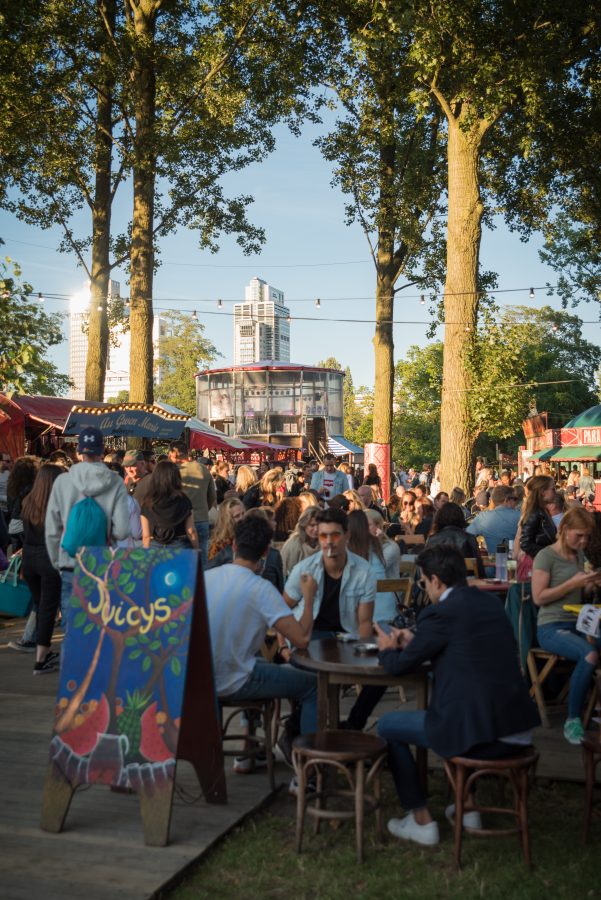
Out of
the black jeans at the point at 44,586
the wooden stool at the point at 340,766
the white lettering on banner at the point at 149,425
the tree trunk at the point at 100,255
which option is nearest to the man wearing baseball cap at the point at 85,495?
the black jeans at the point at 44,586

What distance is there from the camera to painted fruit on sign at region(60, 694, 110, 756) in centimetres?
438

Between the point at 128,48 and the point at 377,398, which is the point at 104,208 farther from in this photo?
the point at 377,398

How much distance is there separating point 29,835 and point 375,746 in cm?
169

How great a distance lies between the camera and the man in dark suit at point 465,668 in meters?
4.10

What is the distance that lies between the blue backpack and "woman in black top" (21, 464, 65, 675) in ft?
2.98

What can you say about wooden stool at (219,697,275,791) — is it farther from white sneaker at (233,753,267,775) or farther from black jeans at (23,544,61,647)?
black jeans at (23,544,61,647)

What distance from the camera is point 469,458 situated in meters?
15.3


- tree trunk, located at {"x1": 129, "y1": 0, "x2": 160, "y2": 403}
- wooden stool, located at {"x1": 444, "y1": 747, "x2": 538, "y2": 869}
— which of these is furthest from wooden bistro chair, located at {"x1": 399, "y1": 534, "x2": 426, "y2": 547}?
tree trunk, located at {"x1": 129, "y1": 0, "x2": 160, "y2": 403}

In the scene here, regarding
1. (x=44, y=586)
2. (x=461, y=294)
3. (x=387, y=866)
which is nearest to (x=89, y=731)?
(x=387, y=866)

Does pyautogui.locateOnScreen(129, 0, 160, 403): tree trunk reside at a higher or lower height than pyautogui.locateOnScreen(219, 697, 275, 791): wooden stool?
higher

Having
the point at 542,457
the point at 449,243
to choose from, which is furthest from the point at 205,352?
the point at 449,243

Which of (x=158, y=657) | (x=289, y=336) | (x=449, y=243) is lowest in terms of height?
(x=158, y=657)

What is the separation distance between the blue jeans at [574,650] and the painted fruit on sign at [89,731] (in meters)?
3.07

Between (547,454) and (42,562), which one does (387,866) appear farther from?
(547,454)
